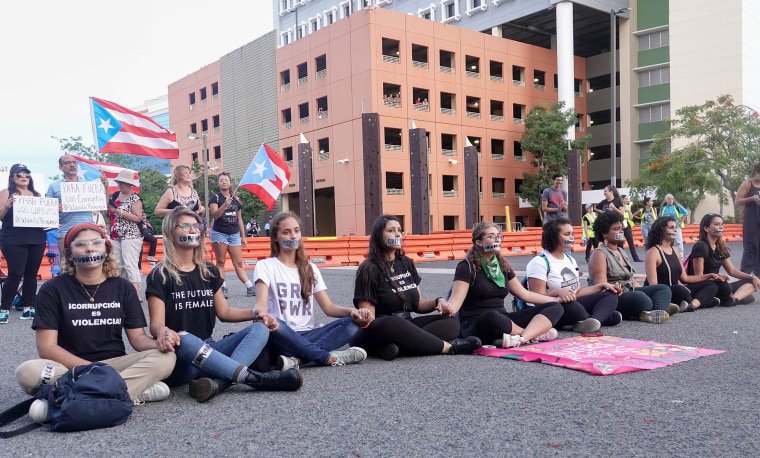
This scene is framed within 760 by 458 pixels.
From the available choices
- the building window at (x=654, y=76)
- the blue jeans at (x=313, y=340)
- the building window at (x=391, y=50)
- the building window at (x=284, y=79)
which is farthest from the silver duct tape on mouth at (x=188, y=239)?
the building window at (x=654, y=76)

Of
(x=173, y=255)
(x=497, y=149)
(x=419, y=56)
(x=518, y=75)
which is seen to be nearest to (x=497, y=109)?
(x=497, y=149)

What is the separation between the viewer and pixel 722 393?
162 inches

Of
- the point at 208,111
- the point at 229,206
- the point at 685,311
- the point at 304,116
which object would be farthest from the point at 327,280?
the point at 208,111

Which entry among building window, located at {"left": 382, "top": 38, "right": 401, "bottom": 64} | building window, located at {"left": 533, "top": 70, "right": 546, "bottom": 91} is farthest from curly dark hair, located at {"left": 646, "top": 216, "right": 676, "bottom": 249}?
building window, located at {"left": 533, "top": 70, "right": 546, "bottom": 91}

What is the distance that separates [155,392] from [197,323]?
0.63m

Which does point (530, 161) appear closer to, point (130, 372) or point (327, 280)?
point (327, 280)

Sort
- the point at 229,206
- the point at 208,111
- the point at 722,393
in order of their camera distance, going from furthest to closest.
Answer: the point at 208,111, the point at 229,206, the point at 722,393

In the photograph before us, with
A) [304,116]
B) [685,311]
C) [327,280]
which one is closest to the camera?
[685,311]

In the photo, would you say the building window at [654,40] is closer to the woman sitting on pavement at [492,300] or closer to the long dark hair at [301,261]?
the woman sitting on pavement at [492,300]

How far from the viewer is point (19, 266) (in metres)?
8.05

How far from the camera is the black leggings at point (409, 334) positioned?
5309 mm

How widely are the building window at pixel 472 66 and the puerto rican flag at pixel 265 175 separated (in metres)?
33.7

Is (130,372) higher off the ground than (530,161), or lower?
lower

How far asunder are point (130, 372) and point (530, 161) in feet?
154
